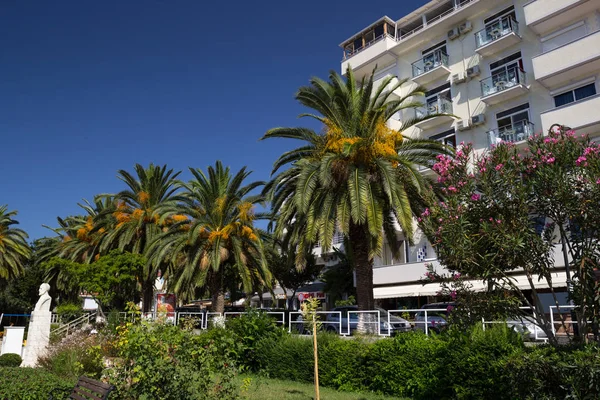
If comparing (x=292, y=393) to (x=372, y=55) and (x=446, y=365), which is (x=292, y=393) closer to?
(x=446, y=365)

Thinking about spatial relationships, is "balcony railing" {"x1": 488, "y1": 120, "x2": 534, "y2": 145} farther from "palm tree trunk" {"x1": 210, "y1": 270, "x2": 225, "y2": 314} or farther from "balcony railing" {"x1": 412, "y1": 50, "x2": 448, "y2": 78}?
"palm tree trunk" {"x1": 210, "y1": 270, "x2": 225, "y2": 314}

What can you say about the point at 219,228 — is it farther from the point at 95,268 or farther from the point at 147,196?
the point at 95,268

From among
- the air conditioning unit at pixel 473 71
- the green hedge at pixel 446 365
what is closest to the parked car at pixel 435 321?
the green hedge at pixel 446 365

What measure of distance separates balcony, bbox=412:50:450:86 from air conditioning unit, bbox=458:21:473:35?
1690 mm

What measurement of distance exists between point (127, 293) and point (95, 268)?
4.81 m

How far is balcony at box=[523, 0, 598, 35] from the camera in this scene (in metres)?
22.9

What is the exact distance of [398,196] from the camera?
16391mm

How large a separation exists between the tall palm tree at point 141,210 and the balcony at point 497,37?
2088cm

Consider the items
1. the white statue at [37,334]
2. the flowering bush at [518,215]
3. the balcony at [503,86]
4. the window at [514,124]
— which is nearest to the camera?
the flowering bush at [518,215]

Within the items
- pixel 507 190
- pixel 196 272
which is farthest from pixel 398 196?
pixel 196 272

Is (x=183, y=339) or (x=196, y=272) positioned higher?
(x=196, y=272)

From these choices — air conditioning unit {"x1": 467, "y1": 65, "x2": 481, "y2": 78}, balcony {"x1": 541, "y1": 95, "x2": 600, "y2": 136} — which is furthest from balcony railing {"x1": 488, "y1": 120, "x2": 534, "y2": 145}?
air conditioning unit {"x1": 467, "y1": 65, "x2": 481, "y2": 78}

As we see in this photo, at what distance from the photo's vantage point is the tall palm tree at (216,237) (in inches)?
955

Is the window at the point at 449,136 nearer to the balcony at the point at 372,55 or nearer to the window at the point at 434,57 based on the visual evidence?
the window at the point at 434,57
